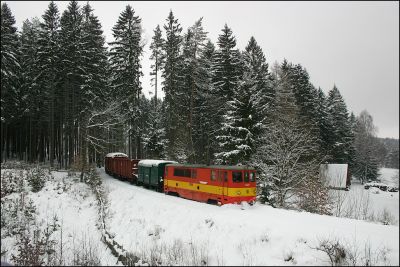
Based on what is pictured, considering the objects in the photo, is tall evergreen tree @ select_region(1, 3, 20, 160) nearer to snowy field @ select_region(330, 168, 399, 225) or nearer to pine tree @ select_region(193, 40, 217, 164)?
pine tree @ select_region(193, 40, 217, 164)

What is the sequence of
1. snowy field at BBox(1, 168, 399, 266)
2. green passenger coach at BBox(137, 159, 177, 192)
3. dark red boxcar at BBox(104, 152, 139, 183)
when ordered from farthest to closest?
dark red boxcar at BBox(104, 152, 139, 183)
green passenger coach at BBox(137, 159, 177, 192)
snowy field at BBox(1, 168, 399, 266)

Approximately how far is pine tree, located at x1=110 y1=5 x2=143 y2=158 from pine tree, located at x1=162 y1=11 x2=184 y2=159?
3.33 m

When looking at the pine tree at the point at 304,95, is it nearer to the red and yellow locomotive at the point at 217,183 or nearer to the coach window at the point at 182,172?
the coach window at the point at 182,172

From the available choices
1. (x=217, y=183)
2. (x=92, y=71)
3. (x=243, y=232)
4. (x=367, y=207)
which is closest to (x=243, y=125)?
(x=217, y=183)

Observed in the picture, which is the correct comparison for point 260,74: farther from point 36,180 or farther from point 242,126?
point 36,180

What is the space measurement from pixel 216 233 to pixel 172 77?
27366mm

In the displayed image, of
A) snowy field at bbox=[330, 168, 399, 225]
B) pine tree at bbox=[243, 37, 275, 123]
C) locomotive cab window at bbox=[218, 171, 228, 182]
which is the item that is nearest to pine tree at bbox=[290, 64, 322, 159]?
pine tree at bbox=[243, 37, 275, 123]

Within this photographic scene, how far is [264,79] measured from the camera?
119 feet

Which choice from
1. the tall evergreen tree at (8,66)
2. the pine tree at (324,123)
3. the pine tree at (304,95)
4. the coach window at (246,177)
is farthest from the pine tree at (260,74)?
the tall evergreen tree at (8,66)

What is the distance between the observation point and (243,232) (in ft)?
42.2

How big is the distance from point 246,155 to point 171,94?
15.1 m

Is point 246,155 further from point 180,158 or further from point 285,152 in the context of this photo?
point 180,158

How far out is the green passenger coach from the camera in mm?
26750

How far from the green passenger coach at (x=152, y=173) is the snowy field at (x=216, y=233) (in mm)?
3619
